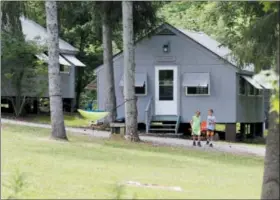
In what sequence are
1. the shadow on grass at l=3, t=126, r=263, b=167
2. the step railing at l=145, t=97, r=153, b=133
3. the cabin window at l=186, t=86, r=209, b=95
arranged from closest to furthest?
the shadow on grass at l=3, t=126, r=263, b=167
the step railing at l=145, t=97, r=153, b=133
the cabin window at l=186, t=86, r=209, b=95

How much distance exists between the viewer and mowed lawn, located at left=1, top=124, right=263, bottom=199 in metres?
9.85

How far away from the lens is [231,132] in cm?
3039

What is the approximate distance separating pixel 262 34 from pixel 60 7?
16895 millimetres

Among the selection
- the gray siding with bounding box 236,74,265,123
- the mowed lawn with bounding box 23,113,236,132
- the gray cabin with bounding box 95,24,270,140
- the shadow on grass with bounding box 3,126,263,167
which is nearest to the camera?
the shadow on grass with bounding box 3,126,263,167

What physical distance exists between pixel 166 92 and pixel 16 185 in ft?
76.7

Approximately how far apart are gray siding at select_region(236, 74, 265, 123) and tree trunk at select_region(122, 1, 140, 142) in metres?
9.14

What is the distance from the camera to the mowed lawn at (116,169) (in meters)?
Result: 9.85

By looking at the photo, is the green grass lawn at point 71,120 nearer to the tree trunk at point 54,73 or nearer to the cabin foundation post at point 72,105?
the cabin foundation post at point 72,105

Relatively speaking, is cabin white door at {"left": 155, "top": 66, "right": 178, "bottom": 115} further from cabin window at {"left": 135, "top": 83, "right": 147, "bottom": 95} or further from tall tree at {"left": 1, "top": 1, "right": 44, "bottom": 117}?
tall tree at {"left": 1, "top": 1, "right": 44, "bottom": 117}

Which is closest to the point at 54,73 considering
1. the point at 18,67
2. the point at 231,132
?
the point at 18,67

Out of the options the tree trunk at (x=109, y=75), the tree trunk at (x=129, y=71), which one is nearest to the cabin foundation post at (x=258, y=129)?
the tree trunk at (x=109, y=75)

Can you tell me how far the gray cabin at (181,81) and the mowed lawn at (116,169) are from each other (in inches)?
376

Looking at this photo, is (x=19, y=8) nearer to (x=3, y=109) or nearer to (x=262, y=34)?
(x=3, y=109)

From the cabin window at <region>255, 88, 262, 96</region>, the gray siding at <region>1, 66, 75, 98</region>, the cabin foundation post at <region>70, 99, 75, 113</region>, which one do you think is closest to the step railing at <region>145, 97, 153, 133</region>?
the gray siding at <region>1, 66, 75, 98</region>
